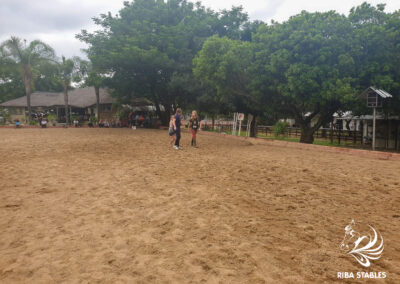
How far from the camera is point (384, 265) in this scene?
9.21ft

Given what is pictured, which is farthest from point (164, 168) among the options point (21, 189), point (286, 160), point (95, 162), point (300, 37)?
point (300, 37)

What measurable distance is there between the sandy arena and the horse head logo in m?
0.10

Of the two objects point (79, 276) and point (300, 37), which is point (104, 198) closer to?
point (79, 276)

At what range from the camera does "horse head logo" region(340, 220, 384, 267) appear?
3.01 m

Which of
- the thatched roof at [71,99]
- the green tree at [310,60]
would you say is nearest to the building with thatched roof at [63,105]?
the thatched roof at [71,99]

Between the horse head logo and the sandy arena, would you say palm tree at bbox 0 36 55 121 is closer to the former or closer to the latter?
the sandy arena

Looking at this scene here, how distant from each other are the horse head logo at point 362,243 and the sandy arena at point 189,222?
0.32 ft

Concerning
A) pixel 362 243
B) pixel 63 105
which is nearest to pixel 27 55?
pixel 63 105

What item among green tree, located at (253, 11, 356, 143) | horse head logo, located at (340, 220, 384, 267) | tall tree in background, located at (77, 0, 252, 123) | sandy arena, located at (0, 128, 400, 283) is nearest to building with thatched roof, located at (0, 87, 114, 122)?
tall tree in background, located at (77, 0, 252, 123)

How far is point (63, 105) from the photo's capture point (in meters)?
35.1

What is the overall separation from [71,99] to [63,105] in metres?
2.52

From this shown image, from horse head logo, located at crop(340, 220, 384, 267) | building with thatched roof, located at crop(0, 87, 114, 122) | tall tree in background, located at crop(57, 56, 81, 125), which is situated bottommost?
horse head logo, located at crop(340, 220, 384, 267)

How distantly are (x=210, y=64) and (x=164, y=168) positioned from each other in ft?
33.3

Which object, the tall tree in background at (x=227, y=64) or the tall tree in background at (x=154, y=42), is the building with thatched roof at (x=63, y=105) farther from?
the tall tree in background at (x=227, y=64)
